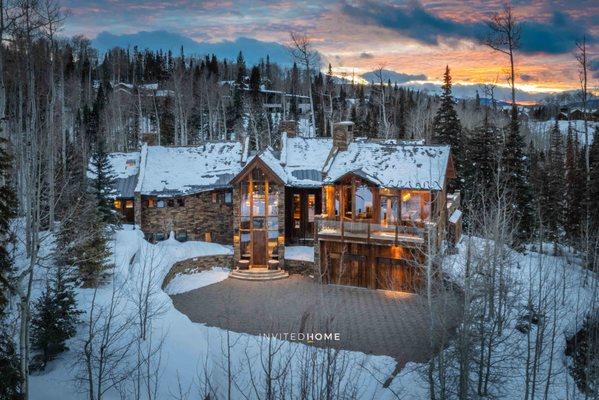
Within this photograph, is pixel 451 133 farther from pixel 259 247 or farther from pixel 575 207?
pixel 259 247

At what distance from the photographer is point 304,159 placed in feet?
111

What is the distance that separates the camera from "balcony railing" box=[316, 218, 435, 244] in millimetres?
25891

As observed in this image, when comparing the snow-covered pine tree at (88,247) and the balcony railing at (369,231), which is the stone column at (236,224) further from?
the snow-covered pine tree at (88,247)

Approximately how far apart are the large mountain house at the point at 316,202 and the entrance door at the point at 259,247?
61 millimetres

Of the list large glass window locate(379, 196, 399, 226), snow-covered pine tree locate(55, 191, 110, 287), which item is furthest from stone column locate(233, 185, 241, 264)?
snow-covered pine tree locate(55, 191, 110, 287)

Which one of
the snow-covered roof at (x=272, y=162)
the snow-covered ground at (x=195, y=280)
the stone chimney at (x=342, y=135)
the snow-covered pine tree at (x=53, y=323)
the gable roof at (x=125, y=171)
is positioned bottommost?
the snow-covered ground at (x=195, y=280)

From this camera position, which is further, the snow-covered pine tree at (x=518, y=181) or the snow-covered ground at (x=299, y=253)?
the snow-covered pine tree at (x=518, y=181)

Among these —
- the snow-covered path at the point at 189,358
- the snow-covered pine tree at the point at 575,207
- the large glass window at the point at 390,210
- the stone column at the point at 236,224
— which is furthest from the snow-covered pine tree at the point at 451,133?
the snow-covered path at the point at 189,358

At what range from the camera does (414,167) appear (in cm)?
2766

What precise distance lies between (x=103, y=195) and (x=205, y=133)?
36.1 meters

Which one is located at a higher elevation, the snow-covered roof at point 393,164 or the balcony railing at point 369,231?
the snow-covered roof at point 393,164

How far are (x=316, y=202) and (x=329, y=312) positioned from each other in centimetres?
1085

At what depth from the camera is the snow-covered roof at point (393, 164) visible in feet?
88.0

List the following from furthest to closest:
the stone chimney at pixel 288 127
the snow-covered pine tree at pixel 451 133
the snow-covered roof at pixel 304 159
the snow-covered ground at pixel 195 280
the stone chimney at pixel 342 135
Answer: the snow-covered pine tree at pixel 451 133, the stone chimney at pixel 288 127, the snow-covered roof at pixel 304 159, the stone chimney at pixel 342 135, the snow-covered ground at pixel 195 280
